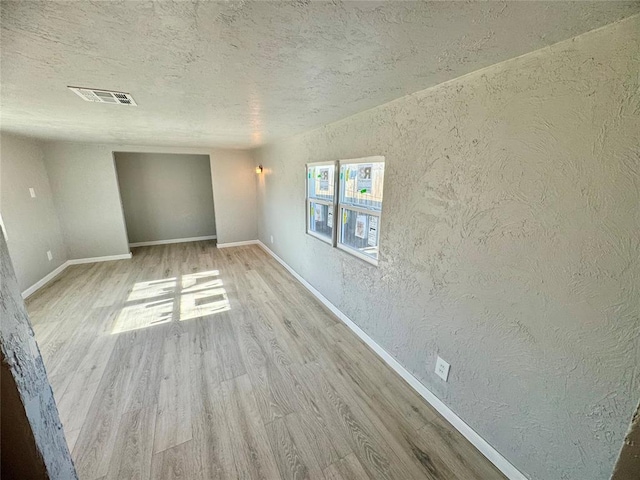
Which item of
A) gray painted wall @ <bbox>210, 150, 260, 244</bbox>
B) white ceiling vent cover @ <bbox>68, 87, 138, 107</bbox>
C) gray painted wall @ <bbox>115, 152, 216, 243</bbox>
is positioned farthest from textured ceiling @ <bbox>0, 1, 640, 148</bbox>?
gray painted wall @ <bbox>115, 152, 216, 243</bbox>

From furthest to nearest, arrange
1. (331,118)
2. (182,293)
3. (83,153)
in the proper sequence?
(83,153) → (182,293) → (331,118)

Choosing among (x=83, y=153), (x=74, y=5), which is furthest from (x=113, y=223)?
(x=74, y=5)

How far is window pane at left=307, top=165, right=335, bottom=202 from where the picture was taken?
273cm

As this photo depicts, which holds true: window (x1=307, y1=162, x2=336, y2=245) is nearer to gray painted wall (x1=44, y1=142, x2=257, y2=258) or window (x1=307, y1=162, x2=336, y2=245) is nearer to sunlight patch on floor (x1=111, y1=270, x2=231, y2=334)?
sunlight patch on floor (x1=111, y1=270, x2=231, y2=334)

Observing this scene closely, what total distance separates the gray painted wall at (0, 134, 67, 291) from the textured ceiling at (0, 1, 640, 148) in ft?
6.99

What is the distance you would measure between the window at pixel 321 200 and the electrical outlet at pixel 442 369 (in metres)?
1.49

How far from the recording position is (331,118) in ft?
7.53

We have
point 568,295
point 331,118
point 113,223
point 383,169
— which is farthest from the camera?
point 113,223

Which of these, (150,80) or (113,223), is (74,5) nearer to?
(150,80)

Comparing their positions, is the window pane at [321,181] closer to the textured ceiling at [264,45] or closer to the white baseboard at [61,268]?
the textured ceiling at [264,45]

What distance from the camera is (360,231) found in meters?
2.42

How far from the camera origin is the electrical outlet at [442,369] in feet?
5.22

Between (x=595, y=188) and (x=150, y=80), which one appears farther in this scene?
(x=150, y=80)

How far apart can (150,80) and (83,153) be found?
13.1 feet
